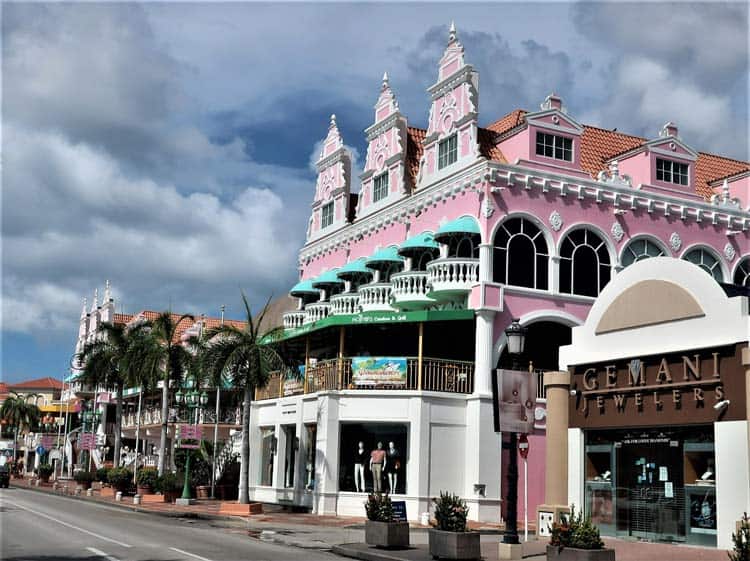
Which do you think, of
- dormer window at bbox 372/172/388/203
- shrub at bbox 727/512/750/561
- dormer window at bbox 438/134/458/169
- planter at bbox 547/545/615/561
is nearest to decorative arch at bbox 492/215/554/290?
dormer window at bbox 438/134/458/169

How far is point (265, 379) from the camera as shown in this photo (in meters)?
33.8

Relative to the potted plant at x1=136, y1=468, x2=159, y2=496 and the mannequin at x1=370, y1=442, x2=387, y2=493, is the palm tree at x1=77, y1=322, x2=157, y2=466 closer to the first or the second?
the potted plant at x1=136, y1=468, x2=159, y2=496

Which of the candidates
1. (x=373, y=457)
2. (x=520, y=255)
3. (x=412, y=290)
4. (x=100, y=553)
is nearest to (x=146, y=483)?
(x=373, y=457)

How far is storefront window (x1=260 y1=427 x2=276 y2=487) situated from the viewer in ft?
131

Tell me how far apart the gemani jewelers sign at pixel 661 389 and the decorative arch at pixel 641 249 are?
1297cm

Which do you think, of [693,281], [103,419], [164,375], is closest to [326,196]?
[164,375]

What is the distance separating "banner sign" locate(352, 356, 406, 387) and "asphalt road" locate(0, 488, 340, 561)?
23.7 feet

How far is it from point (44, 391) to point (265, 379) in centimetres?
10691

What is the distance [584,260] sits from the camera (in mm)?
35188

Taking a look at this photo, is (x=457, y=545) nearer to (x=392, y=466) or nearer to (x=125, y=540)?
(x=125, y=540)

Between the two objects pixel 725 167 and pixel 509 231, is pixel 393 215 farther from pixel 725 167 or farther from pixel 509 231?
pixel 725 167

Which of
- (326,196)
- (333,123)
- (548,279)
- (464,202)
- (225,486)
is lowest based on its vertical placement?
(225,486)

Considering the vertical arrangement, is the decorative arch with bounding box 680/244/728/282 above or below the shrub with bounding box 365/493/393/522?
above

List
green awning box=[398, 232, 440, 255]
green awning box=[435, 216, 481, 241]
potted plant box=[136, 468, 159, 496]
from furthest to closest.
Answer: potted plant box=[136, 468, 159, 496], green awning box=[398, 232, 440, 255], green awning box=[435, 216, 481, 241]
